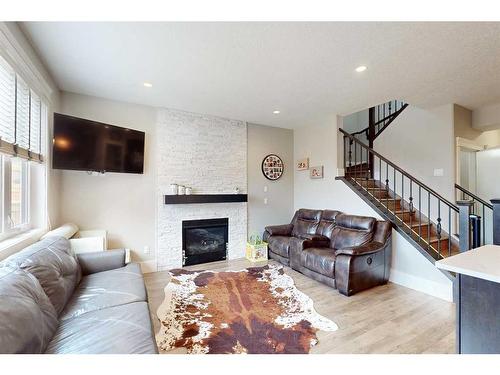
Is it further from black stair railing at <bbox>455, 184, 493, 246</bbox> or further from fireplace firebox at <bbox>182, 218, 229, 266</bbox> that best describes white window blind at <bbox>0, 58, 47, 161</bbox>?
black stair railing at <bbox>455, 184, 493, 246</bbox>

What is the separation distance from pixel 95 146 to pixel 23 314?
8.00ft

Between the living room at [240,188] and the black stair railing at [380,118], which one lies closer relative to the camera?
the living room at [240,188]

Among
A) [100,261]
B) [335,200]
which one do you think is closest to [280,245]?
[335,200]

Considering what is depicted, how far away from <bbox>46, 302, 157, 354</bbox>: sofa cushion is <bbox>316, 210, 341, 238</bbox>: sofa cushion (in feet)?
10.0

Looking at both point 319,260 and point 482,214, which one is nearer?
point 319,260

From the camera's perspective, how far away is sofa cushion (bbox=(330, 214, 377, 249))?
3.37 metres

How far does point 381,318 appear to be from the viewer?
2.37m

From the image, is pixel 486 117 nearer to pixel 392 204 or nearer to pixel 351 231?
pixel 392 204

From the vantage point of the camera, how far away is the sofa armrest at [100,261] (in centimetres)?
243

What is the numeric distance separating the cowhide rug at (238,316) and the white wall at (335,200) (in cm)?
157

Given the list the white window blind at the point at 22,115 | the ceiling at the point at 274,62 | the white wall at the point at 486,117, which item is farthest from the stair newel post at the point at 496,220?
the white window blind at the point at 22,115

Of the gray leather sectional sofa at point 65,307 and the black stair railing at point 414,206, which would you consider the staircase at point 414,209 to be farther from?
the gray leather sectional sofa at point 65,307
